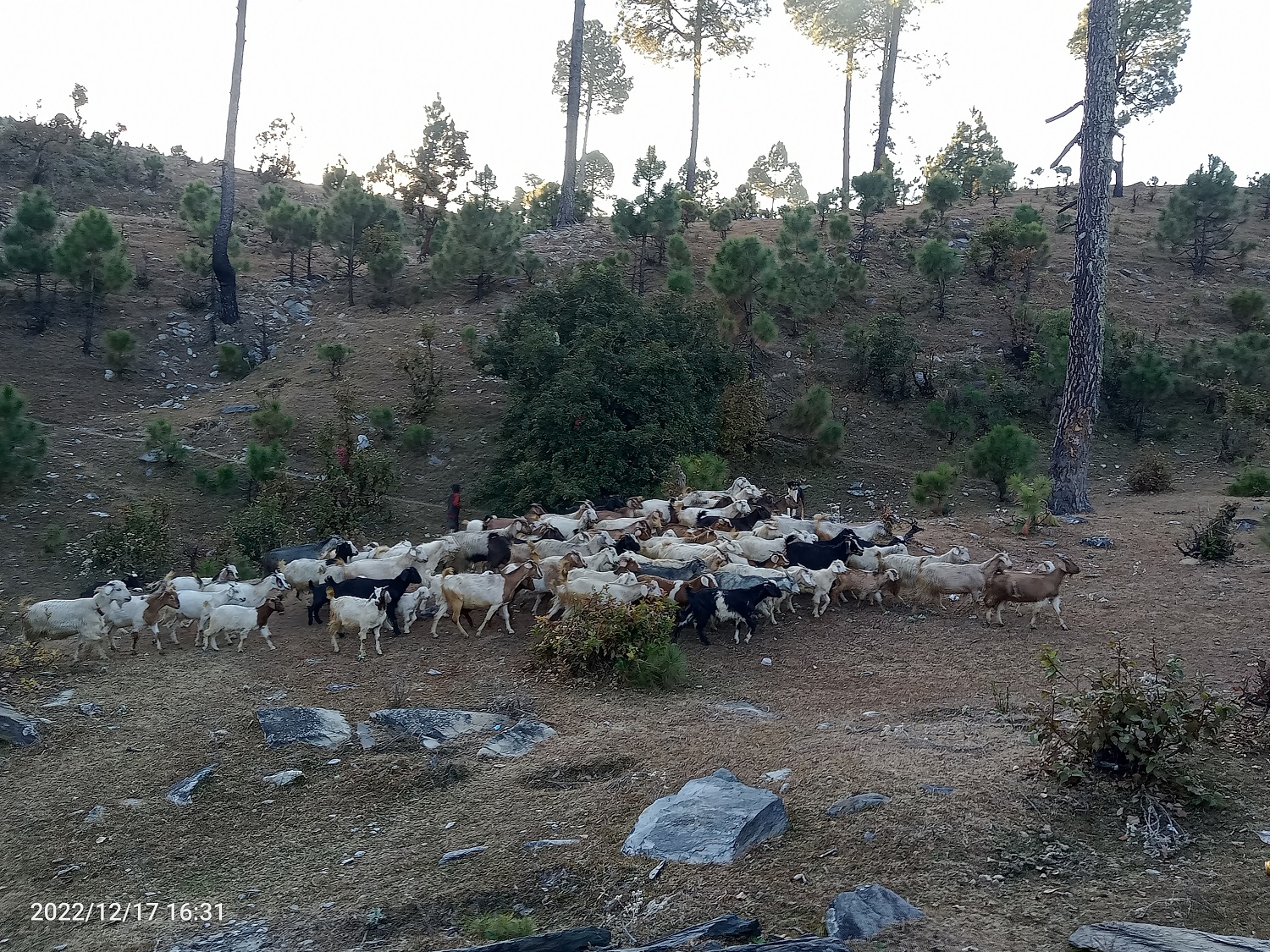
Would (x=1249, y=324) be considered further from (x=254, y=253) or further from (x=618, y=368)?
(x=254, y=253)

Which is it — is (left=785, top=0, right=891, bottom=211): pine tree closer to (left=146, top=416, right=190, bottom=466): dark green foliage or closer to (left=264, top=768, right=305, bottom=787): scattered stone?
(left=146, top=416, right=190, bottom=466): dark green foliage

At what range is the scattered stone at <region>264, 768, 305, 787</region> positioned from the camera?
22.5 feet

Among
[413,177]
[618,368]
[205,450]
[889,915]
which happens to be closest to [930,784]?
[889,915]

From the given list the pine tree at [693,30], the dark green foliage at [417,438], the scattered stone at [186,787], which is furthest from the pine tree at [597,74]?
the scattered stone at [186,787]

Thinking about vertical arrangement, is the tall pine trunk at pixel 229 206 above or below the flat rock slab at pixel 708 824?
above

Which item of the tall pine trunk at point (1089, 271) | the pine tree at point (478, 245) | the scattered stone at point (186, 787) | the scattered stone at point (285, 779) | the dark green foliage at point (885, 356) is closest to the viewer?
the scattered stone at point (186, 787)

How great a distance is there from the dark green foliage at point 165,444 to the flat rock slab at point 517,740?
1293 cm

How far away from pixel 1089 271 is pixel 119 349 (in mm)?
21095

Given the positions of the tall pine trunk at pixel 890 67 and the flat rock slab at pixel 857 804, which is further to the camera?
the tall pine trunk at pixel 890 67

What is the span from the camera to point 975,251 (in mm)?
28641

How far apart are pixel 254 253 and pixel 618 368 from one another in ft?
63.6

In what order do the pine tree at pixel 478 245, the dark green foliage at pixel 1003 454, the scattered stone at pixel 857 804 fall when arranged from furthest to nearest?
the pine tree at pixel 478 245 → the dark green foliage at pixel 1003 454 → the scattered stone at pixel 857 804

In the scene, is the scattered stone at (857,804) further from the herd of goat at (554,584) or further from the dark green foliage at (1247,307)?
the dark green foliage at (1247,307)

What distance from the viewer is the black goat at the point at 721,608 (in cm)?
1002
